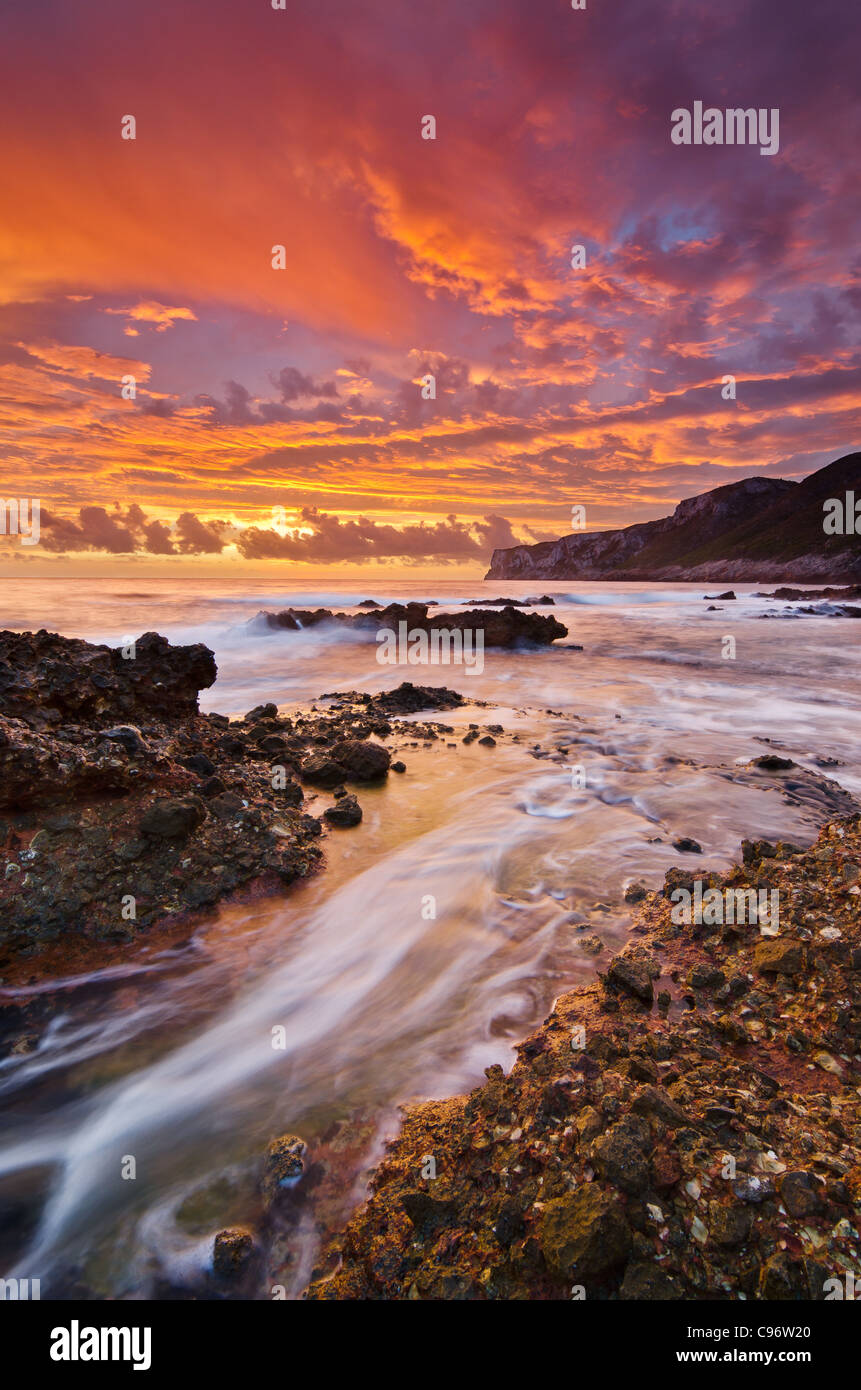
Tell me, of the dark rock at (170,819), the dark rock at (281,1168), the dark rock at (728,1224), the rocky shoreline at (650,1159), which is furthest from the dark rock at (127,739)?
the dark rock at (728,1224)

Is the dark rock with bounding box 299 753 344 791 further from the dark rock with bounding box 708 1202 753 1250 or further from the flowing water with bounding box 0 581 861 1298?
the dark rock with bounding box 708 1202 753 1250

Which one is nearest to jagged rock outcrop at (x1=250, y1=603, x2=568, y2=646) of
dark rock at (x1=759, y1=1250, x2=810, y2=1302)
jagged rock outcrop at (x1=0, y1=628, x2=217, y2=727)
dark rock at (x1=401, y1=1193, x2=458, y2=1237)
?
jagged rock outcrop at (x1=0, y1=628, x2=217, y2=727)

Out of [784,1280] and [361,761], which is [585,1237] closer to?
[784,1280]

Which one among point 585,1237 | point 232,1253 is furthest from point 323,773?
point 585,1237

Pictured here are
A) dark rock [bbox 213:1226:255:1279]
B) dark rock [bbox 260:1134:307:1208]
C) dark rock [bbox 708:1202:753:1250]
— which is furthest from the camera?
dark rock [bbox 260:1134:307:1208]

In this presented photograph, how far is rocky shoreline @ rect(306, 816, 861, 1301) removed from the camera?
2.16 metres

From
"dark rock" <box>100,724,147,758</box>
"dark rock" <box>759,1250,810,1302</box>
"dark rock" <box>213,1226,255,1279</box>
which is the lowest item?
"dark rock" <box>213,1226,255,1279</box>

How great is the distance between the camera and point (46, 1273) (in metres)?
2.86

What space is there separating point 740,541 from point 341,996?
521 ft

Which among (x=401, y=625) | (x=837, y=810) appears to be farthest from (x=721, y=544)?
(x=837, y=810)

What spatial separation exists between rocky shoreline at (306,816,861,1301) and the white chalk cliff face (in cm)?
10393

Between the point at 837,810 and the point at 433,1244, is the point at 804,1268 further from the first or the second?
the point at 837,810

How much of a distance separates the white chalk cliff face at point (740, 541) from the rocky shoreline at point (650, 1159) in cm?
10393
